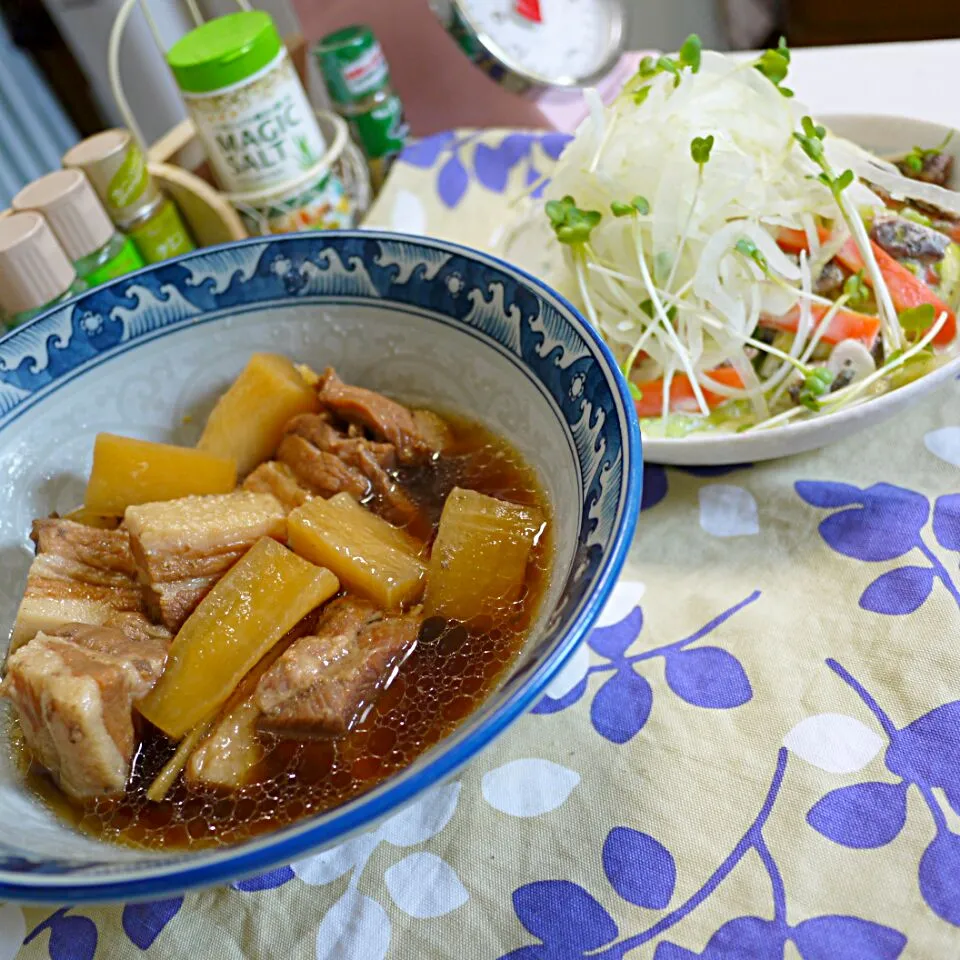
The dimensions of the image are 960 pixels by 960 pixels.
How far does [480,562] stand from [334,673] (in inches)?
8.5

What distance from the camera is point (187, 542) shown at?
103cm

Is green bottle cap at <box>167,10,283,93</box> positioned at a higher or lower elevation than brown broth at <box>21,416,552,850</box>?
higher

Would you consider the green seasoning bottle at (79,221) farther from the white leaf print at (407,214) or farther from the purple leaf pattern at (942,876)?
the purple leaf pattern at (942,876)

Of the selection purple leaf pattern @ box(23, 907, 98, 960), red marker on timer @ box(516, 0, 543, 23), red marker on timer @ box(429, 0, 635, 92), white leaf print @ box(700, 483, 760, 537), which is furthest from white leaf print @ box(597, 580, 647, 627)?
red marker on timer @ box(516, 0, 543, 23)

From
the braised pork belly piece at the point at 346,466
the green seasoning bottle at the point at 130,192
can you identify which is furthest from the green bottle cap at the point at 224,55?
the braised pork belly piece at the point at 346,466

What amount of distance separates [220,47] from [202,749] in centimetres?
127

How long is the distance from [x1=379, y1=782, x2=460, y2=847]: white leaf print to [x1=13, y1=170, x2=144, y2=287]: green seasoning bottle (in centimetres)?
105

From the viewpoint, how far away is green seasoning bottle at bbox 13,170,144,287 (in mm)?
1438

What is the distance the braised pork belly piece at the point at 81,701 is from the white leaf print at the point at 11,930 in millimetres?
136

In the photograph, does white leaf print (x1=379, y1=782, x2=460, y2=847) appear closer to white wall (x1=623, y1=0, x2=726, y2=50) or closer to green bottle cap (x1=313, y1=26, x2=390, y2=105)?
green bottle cap (x1=313, y1=26, x2=390, y2=105)

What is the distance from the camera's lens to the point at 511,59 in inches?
75.8

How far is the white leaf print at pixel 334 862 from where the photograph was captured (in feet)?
2.86

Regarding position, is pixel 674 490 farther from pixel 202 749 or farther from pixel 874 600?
pixel 202 749

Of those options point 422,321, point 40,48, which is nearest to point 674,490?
point 422,321
